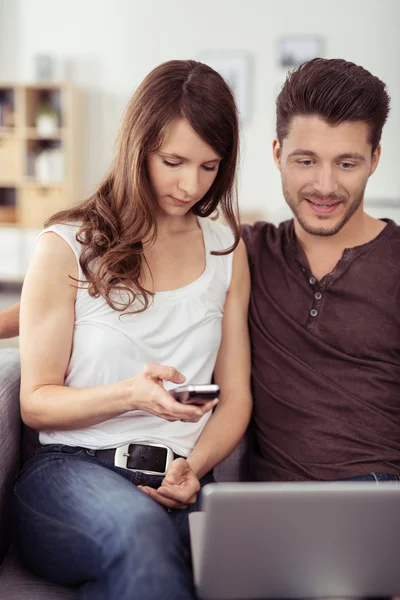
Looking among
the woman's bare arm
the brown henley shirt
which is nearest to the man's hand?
the woman's bare arm

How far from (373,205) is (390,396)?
15.3ft

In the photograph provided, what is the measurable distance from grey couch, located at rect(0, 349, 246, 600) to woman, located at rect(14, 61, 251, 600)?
0.03 m

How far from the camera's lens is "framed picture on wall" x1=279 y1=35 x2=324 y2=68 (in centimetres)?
632

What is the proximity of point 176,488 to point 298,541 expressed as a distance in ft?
1.32

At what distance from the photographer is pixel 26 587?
1318 mm

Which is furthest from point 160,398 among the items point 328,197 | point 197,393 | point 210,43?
point 210,43

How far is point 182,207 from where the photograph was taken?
5.01 ft

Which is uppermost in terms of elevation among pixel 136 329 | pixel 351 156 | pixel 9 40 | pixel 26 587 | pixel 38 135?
pixel 9 40

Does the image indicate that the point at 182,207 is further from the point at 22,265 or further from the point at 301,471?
the point at 22,265

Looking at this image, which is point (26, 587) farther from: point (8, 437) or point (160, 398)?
point (160, 398)

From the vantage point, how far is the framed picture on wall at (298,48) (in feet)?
20.7

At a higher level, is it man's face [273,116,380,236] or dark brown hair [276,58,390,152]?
dark brown hair [276,58,390,152]

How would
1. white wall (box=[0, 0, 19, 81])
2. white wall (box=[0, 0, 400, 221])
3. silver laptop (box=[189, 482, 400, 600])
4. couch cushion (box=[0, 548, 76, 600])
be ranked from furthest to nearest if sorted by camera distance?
white wall (box=[0, 0, 19, 81])
white wall (box=[0, 0, 400, 221])
couch cushion (box=[0, 548, 76, 600])
silver laptop (box=[189, 482, 400, 600])

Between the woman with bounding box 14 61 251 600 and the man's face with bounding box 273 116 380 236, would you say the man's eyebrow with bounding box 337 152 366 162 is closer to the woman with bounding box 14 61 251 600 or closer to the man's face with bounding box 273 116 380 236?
the man's face with bounding box 273 116 380 236
